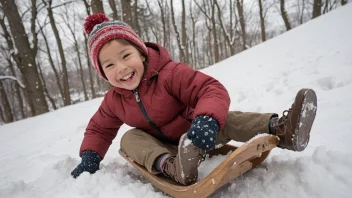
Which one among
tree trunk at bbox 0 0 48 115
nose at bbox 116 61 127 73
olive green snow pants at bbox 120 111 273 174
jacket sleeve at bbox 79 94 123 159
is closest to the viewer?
olive green snow pants at bbox 120 111 273 174

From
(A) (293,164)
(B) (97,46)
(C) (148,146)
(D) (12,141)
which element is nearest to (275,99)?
(A) (293,164)

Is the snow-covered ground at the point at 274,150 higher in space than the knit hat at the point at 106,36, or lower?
lower

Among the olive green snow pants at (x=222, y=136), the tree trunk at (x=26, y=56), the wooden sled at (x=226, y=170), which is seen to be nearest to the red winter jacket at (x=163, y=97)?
the olive green snow pants at (x=222, y=136)

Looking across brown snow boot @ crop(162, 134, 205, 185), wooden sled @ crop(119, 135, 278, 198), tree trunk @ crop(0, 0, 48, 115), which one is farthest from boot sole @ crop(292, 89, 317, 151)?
tree trunk @ crop(0, 0, 48, 115)

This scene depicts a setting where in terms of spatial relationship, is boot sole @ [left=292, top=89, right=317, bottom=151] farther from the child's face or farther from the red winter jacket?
the child's face

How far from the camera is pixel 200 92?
1503mm

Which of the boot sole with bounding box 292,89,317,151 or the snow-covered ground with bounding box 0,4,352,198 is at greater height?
the boot sole with bounding box 292,89,317,151

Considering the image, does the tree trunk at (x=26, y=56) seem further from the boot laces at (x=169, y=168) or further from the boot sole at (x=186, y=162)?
the boot sole at (x=186, y=162)

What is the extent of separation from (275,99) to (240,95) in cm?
80

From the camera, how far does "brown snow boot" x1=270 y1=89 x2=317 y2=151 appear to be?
127cm

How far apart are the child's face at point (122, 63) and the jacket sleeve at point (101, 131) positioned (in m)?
0.43

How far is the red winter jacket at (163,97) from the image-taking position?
1.55m

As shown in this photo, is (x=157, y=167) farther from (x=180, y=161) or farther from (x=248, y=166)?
(x=248, y=166)

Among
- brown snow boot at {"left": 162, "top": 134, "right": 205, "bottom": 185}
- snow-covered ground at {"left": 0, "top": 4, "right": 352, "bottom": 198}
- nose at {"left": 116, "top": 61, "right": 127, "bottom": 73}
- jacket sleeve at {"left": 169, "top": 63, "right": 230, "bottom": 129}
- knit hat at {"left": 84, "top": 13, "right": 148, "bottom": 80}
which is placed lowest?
snow-covered ground at {"left": 0, "top": 4, "right": 352, "bottom": 198}
